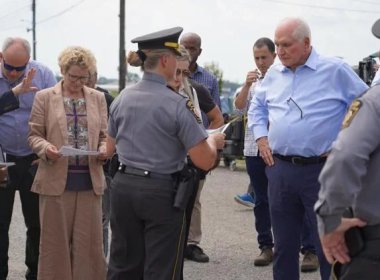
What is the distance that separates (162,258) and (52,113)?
64.6 inches

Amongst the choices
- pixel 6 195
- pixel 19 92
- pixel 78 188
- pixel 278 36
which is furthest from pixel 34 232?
pixel 278 36

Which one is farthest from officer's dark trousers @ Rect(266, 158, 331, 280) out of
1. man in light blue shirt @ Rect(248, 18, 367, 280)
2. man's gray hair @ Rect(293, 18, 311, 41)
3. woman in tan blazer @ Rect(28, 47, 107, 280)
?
woman in tan blazer @ Rect(28, 47, 107, 280)

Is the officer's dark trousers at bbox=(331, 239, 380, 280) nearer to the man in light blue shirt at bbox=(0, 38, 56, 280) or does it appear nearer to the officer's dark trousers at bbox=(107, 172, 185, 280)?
the officer's dark trousers at bbox=(107, 172, 185, 280)

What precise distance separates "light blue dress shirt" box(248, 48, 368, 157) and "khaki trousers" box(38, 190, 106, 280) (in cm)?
151

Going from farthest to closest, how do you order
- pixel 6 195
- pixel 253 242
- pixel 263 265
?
pixel 253 242 → pixel 263 265 → pixel 6 195

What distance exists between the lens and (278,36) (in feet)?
16.4

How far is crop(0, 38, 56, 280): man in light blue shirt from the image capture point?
19.0ft

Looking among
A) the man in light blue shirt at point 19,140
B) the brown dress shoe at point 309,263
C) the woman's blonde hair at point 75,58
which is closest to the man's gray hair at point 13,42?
the man in light blue shirt at point 19,140

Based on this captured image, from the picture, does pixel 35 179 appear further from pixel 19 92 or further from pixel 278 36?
pixel 278 36

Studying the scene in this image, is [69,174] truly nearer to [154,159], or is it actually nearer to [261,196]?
[154,159]

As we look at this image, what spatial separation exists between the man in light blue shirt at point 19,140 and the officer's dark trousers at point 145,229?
154 centimetres

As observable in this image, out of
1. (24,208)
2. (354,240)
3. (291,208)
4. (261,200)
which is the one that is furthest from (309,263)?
(354,240)

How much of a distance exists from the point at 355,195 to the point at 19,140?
3498mm

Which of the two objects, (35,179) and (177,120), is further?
(35,179)
